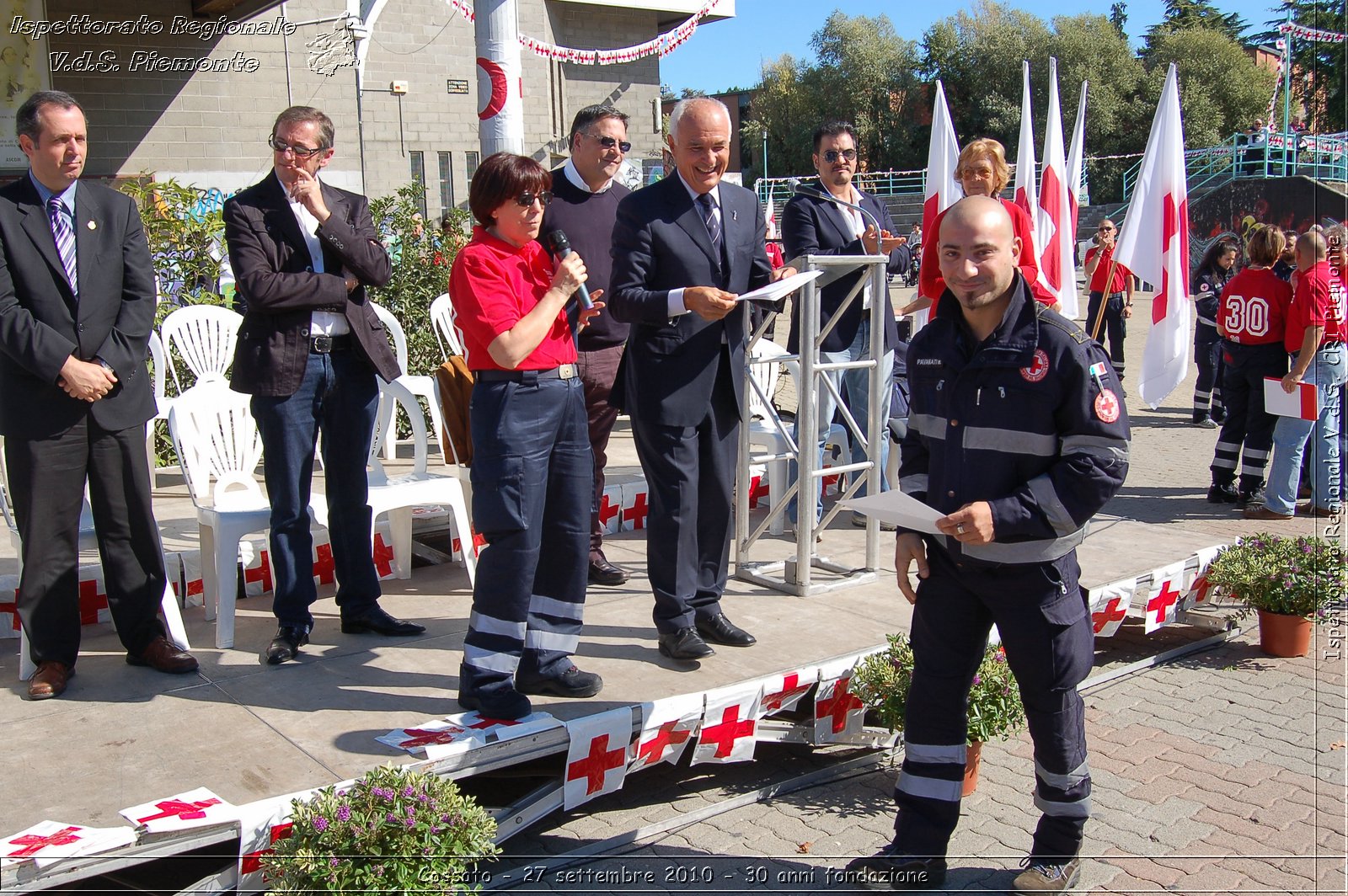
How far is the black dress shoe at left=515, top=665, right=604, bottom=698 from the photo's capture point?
152 inches

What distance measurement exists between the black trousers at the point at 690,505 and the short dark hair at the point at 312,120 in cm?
155

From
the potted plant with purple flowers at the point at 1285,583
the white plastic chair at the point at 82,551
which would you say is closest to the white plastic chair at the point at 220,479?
the white plastic chair at the point at 82,551

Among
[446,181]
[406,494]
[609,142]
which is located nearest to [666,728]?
[406,494]

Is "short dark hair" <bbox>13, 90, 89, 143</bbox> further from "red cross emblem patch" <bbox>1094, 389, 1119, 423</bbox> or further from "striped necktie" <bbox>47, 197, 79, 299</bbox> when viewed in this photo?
"red cross emblem patch" <bbox>1094, 389, 1119, 423</bbox>

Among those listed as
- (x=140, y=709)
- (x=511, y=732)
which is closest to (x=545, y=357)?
(x=511, y=732)

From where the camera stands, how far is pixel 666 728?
12.2ft

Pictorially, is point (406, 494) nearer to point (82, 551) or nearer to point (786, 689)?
point (82, 551)

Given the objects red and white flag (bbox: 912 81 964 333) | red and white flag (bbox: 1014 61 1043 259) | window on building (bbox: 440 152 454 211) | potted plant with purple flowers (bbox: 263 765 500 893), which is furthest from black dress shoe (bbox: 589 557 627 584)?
window on building (bbox: 440 152 454 211)

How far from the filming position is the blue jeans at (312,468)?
4.25m

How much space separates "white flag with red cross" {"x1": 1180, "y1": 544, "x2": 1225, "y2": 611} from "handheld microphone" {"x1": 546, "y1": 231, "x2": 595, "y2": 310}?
3.58 m

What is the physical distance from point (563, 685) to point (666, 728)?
399 millimetres

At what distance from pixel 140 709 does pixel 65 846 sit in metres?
1.15

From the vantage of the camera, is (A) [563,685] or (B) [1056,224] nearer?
(A) [563,685]

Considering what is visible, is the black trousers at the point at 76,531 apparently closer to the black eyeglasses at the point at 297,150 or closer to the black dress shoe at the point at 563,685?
the black eyeglasses at the point at 297,150
